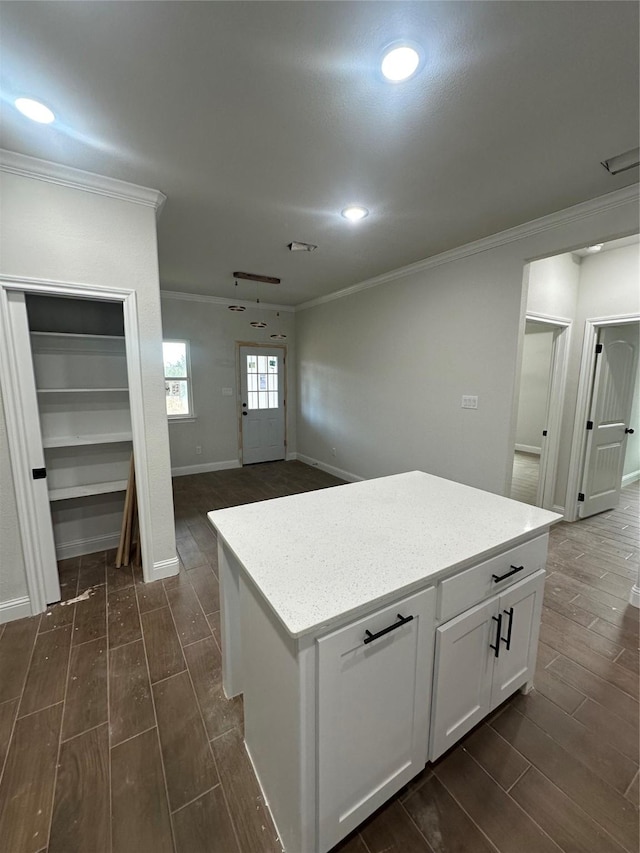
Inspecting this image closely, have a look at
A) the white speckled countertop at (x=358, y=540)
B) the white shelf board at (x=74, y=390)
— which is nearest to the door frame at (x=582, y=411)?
the white speckled countertop at (x=358, y=540)

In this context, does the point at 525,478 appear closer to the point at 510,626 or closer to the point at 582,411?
the point at 582,411

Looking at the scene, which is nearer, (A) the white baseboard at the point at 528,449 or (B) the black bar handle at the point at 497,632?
(B) the black bar handle at the point at 497,632

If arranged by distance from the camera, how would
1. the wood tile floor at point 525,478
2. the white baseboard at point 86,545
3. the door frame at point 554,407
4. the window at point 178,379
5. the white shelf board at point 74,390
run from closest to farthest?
the white shelf board at point 74,390
the white baseboard at point 86,545
the door frame at point 554,407
the wood tile floor at point 525,478
the window at point 178,379

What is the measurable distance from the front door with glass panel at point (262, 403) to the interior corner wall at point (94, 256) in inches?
130

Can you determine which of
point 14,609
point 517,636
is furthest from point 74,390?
point 517,636

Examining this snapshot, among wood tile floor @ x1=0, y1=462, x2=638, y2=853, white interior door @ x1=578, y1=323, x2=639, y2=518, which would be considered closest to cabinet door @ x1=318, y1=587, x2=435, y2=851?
wood tile floor @ x1=0, y1=462, x2=638, y2=853

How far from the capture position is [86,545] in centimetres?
293

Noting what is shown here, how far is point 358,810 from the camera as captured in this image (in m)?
1.05

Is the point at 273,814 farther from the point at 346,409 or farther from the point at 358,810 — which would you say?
the point at 346,409

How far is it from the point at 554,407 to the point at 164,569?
3984mm

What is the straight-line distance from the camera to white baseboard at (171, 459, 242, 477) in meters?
5.25

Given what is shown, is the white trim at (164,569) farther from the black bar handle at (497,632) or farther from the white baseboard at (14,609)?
the black bar handle at (497,632)

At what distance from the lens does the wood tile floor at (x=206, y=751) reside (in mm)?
1125

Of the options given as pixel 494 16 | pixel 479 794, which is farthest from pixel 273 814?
pixel 494 16
